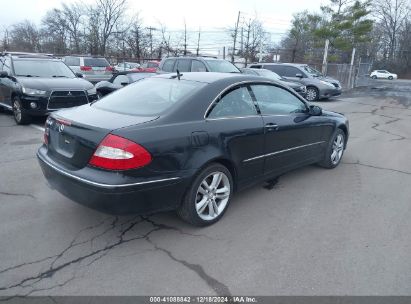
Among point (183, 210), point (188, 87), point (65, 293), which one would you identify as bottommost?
point (65, 293)

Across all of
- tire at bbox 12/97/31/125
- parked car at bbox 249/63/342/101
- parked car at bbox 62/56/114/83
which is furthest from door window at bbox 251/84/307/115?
parked car at bbox 62/56/114/83

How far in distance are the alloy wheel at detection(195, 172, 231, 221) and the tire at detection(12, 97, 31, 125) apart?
623cm

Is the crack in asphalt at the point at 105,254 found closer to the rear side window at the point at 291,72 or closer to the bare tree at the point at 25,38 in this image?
the rear side window at the point at 291,72

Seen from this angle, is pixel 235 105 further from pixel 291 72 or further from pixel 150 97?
pixel 291 72

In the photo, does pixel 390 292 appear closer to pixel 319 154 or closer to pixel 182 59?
pixel 319 154

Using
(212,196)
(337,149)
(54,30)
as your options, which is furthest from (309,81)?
(54,30)

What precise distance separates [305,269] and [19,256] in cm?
247

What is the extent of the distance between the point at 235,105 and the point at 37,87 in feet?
19.6

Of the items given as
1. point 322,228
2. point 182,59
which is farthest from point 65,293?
point 182,59

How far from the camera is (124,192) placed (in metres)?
2.96

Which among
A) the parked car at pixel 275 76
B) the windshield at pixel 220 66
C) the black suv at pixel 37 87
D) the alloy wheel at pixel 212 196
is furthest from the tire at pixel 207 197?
the parked car at pixel 275 76

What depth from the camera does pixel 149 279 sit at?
2822 mm

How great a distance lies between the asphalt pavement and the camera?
2.78 m

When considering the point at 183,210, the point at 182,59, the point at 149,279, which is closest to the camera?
the point at 149,279
